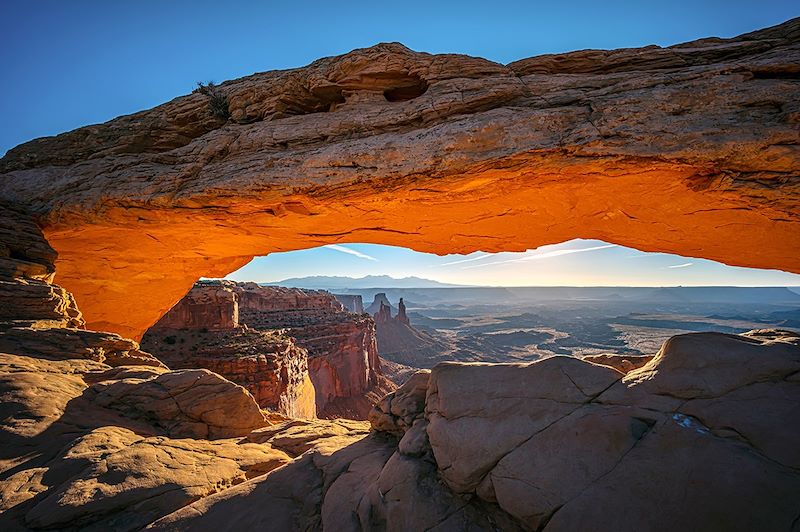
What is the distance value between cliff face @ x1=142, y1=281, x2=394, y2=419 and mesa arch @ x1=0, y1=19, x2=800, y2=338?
464 inches

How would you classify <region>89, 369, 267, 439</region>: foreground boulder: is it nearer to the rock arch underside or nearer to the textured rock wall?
the rock arch underside

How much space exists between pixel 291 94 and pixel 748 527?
11871 mm

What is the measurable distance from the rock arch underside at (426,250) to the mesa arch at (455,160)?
0.20 ft

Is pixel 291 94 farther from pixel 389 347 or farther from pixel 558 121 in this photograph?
pixel 389 347

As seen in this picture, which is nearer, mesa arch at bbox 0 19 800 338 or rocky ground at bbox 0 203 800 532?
rocky ground at bbox 0 203 800 532

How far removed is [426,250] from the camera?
12.0 metres

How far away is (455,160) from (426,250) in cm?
523

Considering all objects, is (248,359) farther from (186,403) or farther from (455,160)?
(455,160)

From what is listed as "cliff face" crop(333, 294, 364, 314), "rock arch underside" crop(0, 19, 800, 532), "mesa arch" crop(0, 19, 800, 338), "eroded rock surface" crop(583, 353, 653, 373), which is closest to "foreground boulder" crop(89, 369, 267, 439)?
"rock arch underside" crop(0, 19, 800, 532)

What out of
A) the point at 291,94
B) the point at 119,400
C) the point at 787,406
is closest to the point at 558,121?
the point at 787,406

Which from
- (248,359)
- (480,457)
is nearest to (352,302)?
Answer: (248,359)

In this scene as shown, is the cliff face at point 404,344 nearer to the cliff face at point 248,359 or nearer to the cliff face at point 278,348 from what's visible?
the cliff face at point 278,348

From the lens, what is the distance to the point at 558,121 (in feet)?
22.3

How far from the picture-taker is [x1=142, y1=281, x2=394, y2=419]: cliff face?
20922 millimetres
